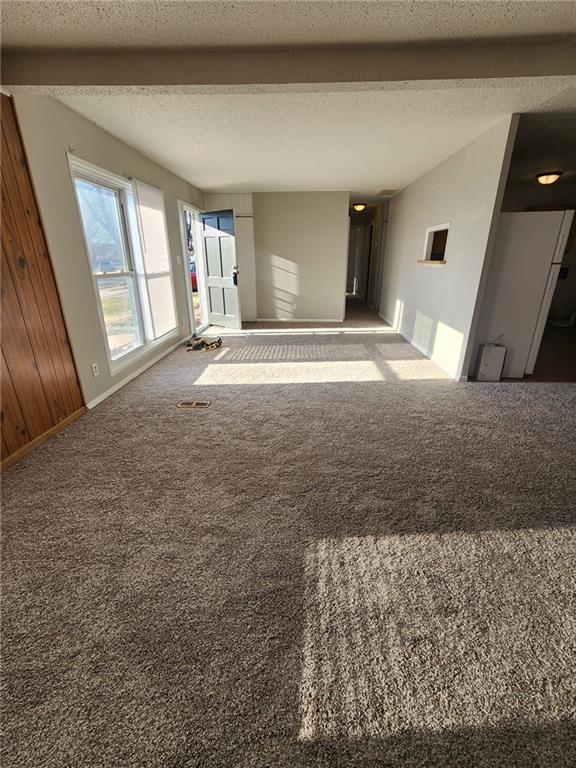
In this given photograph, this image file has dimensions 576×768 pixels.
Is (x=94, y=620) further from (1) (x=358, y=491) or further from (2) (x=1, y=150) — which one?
(2) (x=1, y=150)

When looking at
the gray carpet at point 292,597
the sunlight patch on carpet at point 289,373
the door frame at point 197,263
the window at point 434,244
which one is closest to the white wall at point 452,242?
the window at point 434,244

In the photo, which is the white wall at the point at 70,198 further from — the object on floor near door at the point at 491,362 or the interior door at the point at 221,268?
the object on floor near door at the point at 491,362

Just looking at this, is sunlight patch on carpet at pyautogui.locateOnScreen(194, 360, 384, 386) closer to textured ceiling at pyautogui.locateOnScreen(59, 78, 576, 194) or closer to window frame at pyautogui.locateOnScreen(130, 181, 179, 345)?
window frame at pyautogui.locateOnScreen(130, 181, 179, 345)

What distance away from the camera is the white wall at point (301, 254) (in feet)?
20.6

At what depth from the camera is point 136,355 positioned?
12.7ft

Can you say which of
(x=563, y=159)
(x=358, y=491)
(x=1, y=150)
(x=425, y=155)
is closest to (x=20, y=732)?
(x=358, y=491)

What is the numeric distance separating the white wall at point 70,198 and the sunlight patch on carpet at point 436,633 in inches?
102

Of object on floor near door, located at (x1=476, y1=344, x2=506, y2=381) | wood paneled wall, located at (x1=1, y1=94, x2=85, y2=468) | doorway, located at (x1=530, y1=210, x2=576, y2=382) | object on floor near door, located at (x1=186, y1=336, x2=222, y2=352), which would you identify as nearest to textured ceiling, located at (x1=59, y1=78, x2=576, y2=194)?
wood paneled wall, located at (x1=1, y1=94, x2=85, y2=468)

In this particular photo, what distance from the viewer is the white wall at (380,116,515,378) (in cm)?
316

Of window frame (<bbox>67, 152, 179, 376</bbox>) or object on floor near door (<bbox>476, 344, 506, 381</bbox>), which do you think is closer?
window frame (<bbox>67, 152, 179, 376</bbox>)

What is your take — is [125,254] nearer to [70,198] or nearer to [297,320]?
[70,198]

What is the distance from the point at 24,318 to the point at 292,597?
243 cm

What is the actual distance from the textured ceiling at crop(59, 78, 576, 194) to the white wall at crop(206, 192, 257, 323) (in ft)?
5.00

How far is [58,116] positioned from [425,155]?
3702 millimetres
